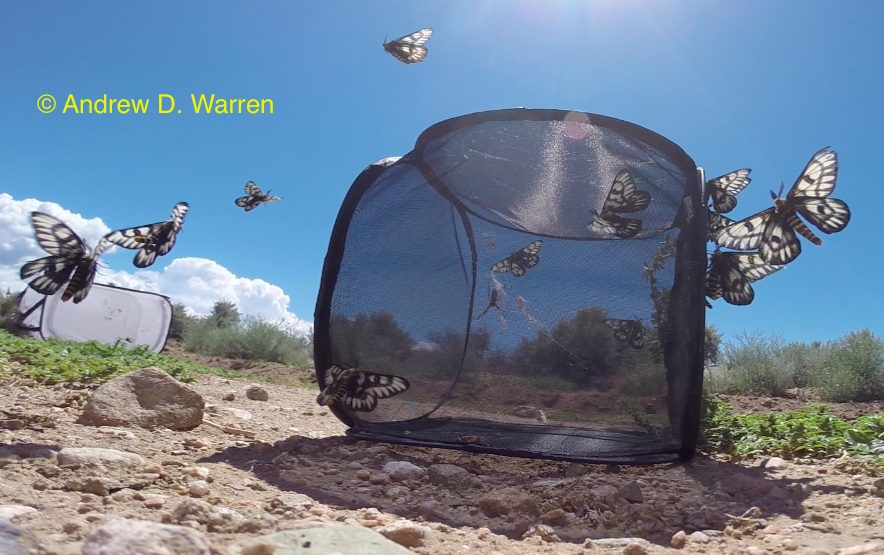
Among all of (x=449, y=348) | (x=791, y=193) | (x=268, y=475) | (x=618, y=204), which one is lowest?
(x=268, y=475)

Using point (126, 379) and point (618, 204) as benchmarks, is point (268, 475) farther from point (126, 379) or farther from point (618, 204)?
point (618, 204)

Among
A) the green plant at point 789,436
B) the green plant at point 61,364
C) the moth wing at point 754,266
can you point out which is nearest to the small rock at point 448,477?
the green plant at point 789,436

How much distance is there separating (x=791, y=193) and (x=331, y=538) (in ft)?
9.36

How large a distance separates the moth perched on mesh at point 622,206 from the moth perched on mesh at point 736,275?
0.50 meters

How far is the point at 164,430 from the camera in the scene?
298 cm

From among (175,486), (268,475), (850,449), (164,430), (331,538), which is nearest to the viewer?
(331,538)

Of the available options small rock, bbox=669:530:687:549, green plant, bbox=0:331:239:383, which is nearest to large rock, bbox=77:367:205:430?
green plant, bbox=0:331:239:383

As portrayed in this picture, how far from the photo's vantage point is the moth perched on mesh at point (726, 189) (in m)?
3.11

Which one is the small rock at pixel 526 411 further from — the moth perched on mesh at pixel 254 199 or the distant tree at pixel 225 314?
the distant tree at pixel 225 314

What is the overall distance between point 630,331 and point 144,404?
7.83 ft

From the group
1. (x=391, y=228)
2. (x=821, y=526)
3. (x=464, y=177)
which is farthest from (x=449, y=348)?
(x=821, y=526)

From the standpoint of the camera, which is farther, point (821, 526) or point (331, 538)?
point (821, 526)

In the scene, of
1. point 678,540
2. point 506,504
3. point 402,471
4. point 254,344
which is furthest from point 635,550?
point 254,344

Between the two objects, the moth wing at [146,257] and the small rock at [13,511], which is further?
the moth wing at [146,257]
